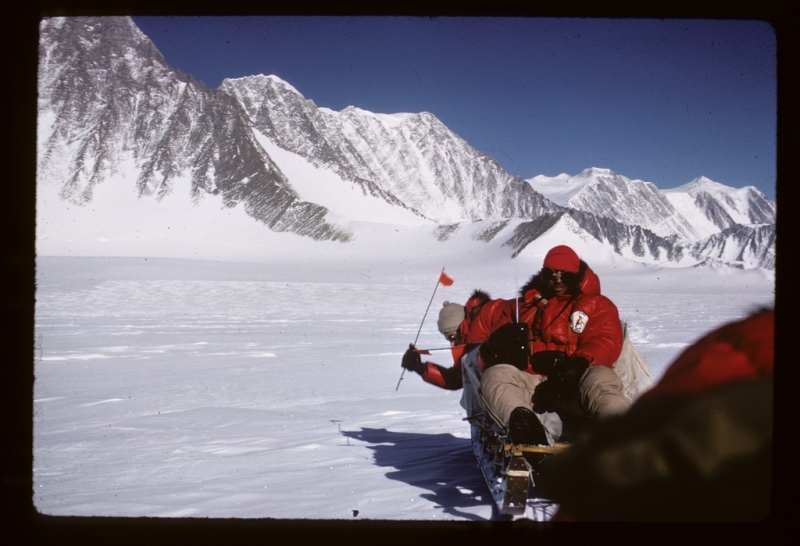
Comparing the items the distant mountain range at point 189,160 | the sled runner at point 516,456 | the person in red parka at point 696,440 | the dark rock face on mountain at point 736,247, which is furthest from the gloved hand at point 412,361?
the dark rock face on mountain at point 736,247

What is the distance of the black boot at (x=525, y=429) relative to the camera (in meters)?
2.53

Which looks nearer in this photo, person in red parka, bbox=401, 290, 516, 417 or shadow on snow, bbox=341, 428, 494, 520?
shadow on snow, bbox=341, 428, 494, 520

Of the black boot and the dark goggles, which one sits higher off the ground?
the dark goggles

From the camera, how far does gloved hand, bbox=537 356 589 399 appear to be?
280 centimetres

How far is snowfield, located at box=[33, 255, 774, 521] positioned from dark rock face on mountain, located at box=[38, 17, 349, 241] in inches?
2065

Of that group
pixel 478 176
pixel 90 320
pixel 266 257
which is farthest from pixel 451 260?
pixel 478 176

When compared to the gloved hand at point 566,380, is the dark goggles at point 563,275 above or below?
above

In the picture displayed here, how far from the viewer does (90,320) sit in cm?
1464

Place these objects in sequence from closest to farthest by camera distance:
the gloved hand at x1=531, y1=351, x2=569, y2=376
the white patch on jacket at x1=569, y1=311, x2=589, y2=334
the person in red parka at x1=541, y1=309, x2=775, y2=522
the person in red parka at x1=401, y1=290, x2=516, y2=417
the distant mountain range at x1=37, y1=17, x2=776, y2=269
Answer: the person in red parka at x1=541, y1=309, x2=775, y2=522
the gloved hand at x1=531, y1=351, x2=569, y2=376
the white patch on jacket at x1=569, y1=311, x2=589, y2=334
the person in red parka at x1=401, y1=290, x2=516, y2=417
the distant mountain range at x1=37, y1=17, x2=776, y2=269

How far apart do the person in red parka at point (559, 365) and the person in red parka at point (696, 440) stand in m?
1.89

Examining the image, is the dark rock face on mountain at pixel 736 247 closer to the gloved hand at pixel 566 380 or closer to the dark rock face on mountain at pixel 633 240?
the dark rock face on mountain at pixel 633 240

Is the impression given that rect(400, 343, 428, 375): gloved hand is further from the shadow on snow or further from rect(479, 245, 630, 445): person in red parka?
rect(479, 245, 630, 445): person in red parka

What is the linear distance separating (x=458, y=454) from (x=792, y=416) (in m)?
2.93

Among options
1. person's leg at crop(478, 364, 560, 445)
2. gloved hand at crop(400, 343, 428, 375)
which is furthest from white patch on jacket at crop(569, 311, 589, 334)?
gloved hand at crop(400, 343, 428, 375)
